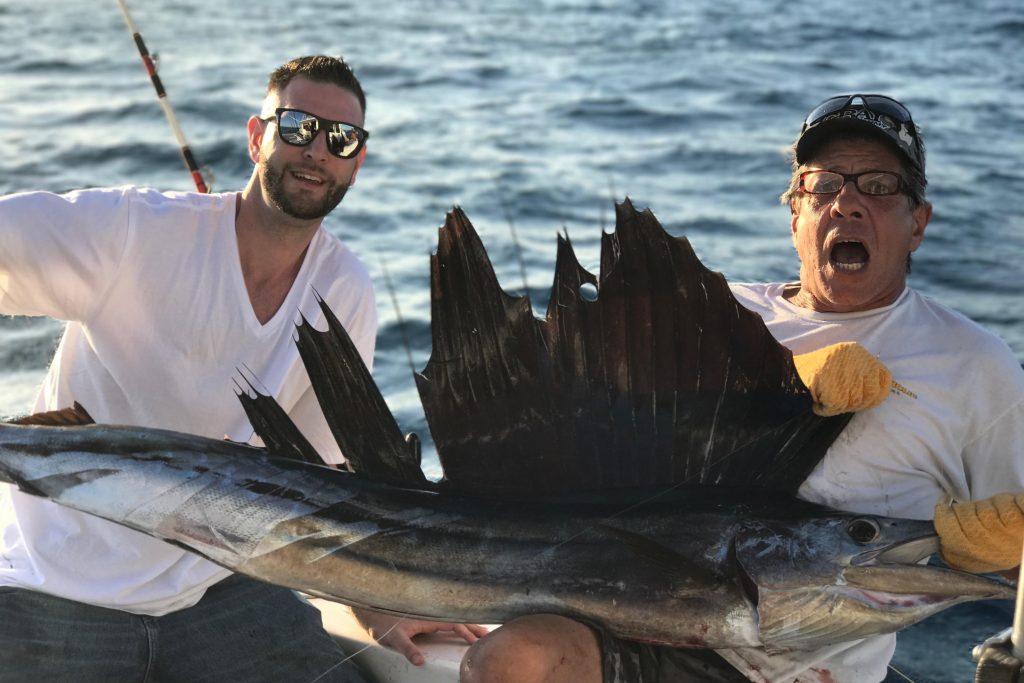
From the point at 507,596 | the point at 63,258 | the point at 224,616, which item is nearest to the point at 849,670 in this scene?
the point at 507,596

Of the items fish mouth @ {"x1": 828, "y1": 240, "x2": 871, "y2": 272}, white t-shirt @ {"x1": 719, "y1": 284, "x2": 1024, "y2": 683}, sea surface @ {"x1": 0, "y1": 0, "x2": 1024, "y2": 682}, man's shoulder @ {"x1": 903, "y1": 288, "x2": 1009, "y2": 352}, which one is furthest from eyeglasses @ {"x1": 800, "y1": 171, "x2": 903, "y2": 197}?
sea surface @ {"x1": 0, "y1": 0, "x2": 1024, "y2": 682}

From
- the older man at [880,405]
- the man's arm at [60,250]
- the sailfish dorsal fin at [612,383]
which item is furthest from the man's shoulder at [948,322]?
the man's arm at [60,250]

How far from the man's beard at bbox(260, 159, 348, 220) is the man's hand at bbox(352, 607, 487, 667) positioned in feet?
2.81

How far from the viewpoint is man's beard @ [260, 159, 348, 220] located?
2578 mm

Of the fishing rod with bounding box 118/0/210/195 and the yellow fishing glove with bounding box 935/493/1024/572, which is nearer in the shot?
the yellow fishing glove with bounding box 935/493/1024/572

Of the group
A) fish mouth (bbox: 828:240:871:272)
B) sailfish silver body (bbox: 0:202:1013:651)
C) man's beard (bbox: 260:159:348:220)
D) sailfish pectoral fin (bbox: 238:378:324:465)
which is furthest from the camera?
man's beard (bbox: 260:159:348:220)

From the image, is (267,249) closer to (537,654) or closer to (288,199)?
(288,199)

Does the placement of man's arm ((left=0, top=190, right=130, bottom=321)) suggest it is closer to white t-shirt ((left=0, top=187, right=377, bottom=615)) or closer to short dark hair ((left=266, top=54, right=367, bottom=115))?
white t-shirt ((left=0, top=187, right=377, bottom=615))

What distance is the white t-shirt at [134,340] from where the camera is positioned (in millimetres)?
2383

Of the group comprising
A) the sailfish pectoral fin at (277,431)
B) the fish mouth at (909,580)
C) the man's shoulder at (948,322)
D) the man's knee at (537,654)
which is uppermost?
the man's shoulder at (948,322)

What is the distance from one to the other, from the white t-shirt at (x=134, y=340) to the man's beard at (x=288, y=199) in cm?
11

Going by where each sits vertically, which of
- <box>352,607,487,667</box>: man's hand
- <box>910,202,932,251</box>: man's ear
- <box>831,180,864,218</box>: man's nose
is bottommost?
<box>352,607,487,667</box>: man's hand

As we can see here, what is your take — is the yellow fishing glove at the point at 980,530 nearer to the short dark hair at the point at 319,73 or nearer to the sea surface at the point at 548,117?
the sea surface at the point at 548,117

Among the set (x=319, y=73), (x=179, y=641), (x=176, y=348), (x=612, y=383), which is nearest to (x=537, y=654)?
(x=612, y=383)
